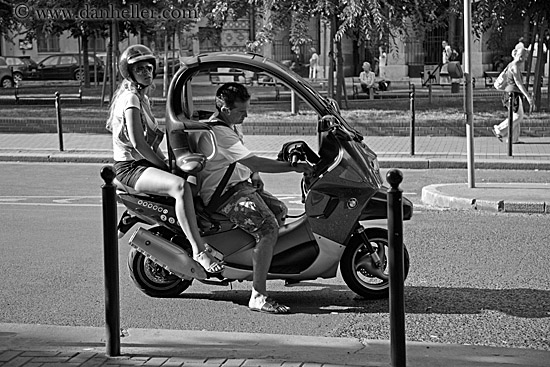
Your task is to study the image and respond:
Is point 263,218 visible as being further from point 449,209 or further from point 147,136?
point 449,209

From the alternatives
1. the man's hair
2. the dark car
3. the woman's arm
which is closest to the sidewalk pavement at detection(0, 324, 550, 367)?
the woman's arm

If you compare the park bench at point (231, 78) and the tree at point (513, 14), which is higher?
the tree at point (513, 14)

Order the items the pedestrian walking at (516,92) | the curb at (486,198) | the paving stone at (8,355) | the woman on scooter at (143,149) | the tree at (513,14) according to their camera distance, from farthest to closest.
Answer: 1. the tree at (513,14)
2. the pedestrian walking at (516,92)
3. the curb at (486,198)
4. the woman on scooter at (143,149)
5. the paving stone at (8,355)

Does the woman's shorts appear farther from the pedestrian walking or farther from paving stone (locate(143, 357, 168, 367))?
the pedestrian walking

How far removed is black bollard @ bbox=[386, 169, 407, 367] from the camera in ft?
16.5

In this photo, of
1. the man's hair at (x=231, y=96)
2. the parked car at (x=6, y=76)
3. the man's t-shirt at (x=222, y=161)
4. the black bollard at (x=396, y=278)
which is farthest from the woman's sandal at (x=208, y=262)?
the parked car at (x=6, y=76)

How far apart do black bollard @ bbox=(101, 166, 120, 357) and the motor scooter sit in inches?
57.2


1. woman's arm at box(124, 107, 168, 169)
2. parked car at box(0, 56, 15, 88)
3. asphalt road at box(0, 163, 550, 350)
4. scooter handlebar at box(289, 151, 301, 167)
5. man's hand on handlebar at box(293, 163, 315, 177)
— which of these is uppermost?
parked car at box(0, 56, 15, 88)

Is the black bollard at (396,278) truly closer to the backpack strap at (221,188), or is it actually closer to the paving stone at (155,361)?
the paving stone at (155,361)

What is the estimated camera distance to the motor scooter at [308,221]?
6.85 metres

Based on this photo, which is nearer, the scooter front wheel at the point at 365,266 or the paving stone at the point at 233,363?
the paving stone at the point at 233,363

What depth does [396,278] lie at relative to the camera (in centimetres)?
510

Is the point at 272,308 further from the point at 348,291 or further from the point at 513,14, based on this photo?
the point at 513,14

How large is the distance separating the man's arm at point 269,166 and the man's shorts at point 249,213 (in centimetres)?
21
